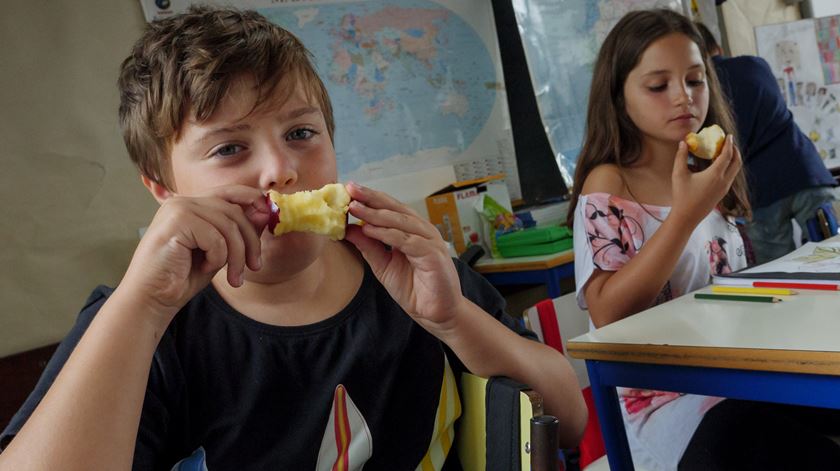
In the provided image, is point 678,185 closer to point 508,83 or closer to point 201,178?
point 201,178

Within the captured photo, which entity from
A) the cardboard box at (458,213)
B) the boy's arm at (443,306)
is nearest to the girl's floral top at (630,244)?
the boy's arm at (443,306)

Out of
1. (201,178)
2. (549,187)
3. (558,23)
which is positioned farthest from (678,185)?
(558,23)

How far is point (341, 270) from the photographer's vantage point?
1.19 metres

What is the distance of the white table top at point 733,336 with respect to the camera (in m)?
1.12

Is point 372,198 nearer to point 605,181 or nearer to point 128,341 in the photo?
point 128,341

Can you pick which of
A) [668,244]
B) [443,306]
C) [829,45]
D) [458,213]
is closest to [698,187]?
[668,244]

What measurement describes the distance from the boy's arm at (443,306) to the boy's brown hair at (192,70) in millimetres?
265

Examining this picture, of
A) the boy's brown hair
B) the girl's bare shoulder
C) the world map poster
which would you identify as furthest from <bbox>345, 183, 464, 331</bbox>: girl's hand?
the world map poster

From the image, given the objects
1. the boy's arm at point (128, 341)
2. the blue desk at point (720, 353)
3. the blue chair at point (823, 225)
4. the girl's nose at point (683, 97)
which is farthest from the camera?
the blue chair at point (823, 225)

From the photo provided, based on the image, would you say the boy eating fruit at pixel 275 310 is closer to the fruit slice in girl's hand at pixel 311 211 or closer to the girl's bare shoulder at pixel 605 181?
the fruit slice in girl's hand at pixel 311 211

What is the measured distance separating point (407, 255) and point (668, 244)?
3.19ft

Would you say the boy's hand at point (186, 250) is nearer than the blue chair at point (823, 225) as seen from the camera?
Yes

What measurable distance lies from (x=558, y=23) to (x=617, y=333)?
10.7ft

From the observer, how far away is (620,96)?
84.8 inches
